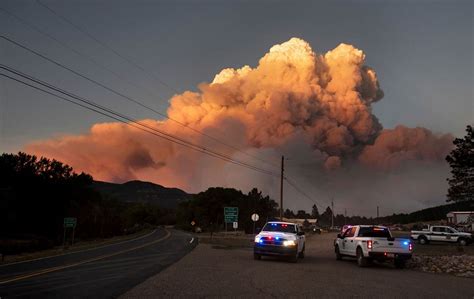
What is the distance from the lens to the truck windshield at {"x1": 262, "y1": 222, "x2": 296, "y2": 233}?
73.8 ft

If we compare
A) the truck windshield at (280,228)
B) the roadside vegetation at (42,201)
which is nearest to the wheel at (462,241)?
the truck windshield at (280,228)

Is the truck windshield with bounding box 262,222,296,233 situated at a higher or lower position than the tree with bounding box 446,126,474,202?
lower

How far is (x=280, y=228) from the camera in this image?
22688 mm

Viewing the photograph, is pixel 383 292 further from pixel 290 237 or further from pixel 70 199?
pixel 70 199

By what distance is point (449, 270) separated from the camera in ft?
62.3

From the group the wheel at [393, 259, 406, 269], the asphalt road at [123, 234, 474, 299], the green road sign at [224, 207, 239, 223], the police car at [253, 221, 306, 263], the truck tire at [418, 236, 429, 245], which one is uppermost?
the green road sign at [224, 207, 239, 223]

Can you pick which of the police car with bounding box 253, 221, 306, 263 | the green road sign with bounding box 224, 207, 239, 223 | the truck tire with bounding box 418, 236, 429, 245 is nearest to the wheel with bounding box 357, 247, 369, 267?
the police car with bounding box 253, 221, 306, 263

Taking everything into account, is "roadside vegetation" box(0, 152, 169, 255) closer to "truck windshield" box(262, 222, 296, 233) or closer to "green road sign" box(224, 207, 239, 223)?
"green road sign" box(224, 207, 239, 223)

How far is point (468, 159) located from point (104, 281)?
44.0 metres

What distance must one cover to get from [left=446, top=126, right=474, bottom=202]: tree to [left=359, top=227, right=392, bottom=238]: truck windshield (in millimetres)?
31534

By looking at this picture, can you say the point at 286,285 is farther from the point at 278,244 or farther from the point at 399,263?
the point at 399,263

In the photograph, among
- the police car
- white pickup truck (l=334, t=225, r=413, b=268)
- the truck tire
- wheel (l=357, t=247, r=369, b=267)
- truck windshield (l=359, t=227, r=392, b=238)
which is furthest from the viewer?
the truck tire

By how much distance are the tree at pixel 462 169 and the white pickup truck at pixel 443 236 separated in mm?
4646

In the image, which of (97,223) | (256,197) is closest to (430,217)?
(256,197)
